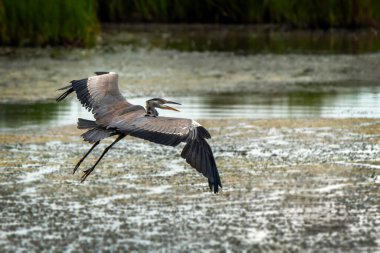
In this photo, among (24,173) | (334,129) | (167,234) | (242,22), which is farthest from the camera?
(242,22)

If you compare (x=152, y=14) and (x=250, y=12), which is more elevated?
(x=250, y=12)

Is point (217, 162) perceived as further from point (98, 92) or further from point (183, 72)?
point (183, 72)

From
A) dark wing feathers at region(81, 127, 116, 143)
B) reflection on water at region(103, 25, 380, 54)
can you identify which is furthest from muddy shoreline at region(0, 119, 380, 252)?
reflection on water at region(103, 25, 380, 54)

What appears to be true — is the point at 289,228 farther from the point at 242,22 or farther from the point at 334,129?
the point at 242,22

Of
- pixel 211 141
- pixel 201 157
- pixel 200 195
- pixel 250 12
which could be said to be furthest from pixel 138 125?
pixel 250 12

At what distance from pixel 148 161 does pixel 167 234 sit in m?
2.27

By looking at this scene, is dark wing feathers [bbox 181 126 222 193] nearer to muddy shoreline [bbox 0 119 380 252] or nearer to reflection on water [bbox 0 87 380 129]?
muddy shoreline [bbox 0 119 380 252]

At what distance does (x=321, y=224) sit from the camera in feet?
21.5

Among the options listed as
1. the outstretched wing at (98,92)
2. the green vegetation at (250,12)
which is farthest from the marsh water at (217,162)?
the green vegetation at (250,12)

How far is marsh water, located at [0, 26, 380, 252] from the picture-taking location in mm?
6293

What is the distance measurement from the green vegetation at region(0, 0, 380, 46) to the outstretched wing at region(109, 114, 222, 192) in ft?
32.8

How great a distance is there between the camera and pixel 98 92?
675 centimetres

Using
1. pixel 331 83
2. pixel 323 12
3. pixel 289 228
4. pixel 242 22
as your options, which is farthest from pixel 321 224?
pixel 242 22

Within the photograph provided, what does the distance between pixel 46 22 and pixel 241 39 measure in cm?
427
